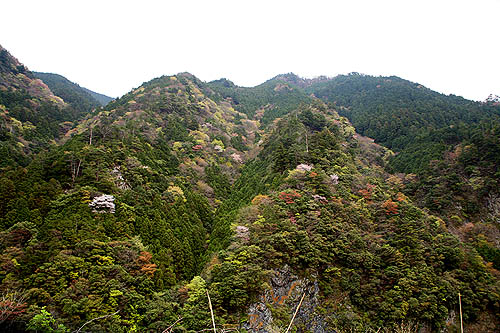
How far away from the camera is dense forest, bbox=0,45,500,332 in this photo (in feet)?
54.3

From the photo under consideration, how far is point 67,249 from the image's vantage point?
17359mm

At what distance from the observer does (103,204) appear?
847 inches

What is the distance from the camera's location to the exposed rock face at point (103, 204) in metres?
21.2

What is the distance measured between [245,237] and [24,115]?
46.2 m

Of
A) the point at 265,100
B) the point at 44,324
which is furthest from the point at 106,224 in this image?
the point at 265,100

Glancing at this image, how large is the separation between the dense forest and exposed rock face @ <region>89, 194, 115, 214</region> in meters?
0.10

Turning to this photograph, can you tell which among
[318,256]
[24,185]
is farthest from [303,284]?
[24,185]

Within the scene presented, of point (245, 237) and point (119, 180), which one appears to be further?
point (119, 180)

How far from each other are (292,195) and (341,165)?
9.79m

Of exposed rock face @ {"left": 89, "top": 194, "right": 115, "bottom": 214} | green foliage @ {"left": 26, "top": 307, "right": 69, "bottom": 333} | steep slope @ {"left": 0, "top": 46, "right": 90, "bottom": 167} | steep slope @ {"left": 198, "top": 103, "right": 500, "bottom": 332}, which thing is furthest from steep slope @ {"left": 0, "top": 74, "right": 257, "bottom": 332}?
steep slope @ {"left": 0, "top": 46, "right": 90, "bottom": 167}

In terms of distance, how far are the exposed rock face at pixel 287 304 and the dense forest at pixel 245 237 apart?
9 cm

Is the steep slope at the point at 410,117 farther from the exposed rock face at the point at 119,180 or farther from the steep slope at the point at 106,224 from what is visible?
the exposed rock face at the point at 119,180

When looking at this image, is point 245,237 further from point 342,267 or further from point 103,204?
point 103,204

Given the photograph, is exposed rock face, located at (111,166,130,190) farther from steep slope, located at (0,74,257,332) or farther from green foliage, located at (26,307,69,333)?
green foliage, located at (26,307,69,333)
